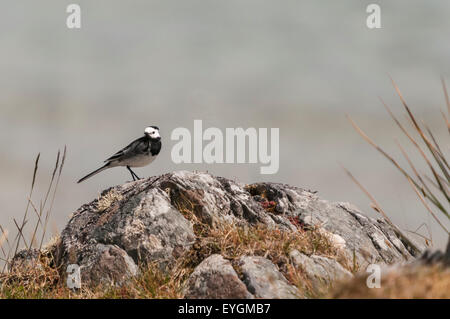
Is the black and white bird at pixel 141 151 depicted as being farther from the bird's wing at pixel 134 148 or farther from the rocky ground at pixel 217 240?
the rocky ground at pixel 217 240

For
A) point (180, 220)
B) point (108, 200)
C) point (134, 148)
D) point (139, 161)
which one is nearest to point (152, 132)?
point (134, 148)

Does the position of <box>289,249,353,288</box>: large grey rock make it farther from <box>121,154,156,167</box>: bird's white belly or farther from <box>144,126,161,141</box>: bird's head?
<box>144,126,161,141</box>: bird's head

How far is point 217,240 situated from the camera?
6.31 m

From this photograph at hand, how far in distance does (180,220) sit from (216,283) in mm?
1450

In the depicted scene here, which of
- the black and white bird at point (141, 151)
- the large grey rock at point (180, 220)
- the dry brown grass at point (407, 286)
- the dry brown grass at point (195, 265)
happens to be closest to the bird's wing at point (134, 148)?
the black and white bird at point (141, 151)

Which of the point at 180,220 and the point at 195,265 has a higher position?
the point at 180,220

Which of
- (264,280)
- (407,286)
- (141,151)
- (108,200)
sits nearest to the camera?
(407,286)

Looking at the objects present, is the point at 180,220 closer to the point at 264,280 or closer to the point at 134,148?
the point at 264,280

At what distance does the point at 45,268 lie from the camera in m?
7.17

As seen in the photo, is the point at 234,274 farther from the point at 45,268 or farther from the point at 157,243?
the point at 45,268

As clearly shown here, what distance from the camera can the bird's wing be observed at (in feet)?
31.8

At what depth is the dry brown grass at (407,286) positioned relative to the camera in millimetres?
3873
